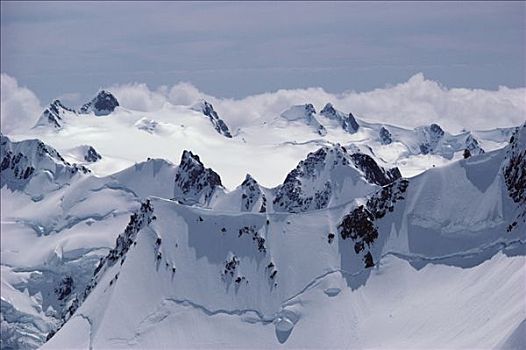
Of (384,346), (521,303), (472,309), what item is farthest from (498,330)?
(384,346)

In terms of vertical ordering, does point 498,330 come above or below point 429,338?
above

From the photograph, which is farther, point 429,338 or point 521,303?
point 429,338

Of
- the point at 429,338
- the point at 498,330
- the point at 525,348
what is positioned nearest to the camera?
the point at 525,348

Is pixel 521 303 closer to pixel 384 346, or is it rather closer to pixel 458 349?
pixel 458 349

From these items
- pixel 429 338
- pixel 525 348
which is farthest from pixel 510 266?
pixel 525 348

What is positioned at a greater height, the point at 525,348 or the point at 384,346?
the point at 525,348

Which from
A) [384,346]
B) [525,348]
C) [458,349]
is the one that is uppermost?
[525,348]

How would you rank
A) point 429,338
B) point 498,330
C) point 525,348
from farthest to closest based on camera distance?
point 429,338 < point 498,330 < point 525,348

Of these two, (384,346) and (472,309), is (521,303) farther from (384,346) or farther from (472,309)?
(384,346)

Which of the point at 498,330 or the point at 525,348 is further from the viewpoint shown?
the point at 498,330
